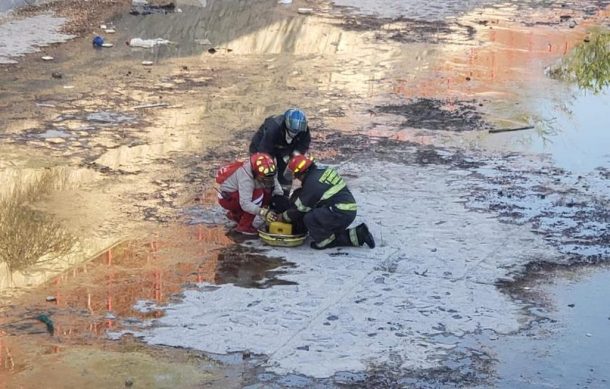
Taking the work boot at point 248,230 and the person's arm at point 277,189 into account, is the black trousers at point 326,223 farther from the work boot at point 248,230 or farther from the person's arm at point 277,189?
the person's arm at point 277,189

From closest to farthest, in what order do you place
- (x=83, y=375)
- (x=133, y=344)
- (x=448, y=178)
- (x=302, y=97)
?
(x=83, y=375) < (x=133, y=344) < (x=448, y=178) < (x=302, y=97)

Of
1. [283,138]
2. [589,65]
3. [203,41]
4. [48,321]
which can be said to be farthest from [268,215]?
[589,65]

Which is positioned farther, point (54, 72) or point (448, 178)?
point (54, 72)

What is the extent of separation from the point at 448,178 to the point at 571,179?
4.03 feet

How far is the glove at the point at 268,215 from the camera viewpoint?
8.88 metres

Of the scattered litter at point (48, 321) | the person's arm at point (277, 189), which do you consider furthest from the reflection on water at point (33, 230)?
the person's arm at point (277, 189)

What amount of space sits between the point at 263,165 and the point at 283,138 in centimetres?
105

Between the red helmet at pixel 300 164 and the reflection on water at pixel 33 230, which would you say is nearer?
the reflection on water at pixel 33 230

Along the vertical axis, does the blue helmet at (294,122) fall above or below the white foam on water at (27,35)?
above

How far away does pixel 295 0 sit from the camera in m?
22.5

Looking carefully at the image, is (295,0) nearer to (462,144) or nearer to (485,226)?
(462,144)

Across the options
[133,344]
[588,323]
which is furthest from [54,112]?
[588,323]

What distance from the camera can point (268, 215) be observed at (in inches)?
350

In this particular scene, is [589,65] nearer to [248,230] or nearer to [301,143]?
[301,143]
